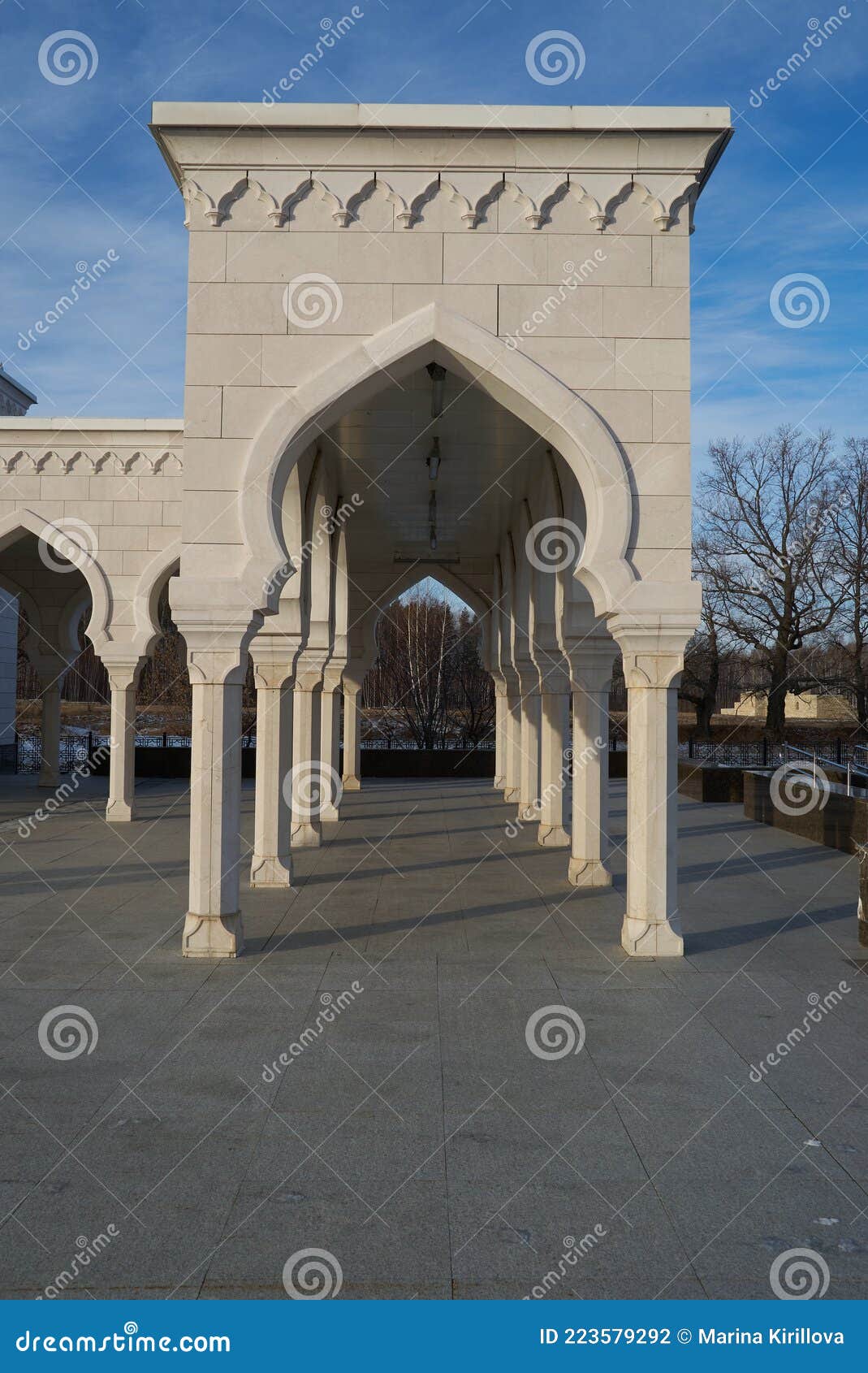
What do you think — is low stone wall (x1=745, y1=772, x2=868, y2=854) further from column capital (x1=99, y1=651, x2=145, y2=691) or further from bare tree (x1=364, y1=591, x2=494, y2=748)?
bare tree (x1=364, y1=591, x2=494, y2=748)

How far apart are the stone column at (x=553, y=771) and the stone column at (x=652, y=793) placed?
230 inches

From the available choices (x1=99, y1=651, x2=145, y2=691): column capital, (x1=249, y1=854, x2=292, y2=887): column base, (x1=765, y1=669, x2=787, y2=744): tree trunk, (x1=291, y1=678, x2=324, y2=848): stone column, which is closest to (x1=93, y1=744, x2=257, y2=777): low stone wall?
(x1=99, y1=651, x2=145, y2=691): column capital

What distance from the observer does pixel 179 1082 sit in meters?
5.27

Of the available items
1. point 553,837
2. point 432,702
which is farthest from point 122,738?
point 432,702

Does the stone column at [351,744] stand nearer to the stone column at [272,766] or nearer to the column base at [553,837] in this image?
the column base at [553,837]

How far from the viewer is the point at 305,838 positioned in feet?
44.7


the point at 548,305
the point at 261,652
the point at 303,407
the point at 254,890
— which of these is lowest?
the point at 254,890

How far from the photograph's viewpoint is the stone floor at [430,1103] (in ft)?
12.0

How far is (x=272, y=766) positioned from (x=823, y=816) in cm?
809

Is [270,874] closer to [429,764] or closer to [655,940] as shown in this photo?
[655,940]

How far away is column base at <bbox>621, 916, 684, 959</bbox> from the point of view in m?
7.70

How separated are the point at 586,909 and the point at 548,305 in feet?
16.9

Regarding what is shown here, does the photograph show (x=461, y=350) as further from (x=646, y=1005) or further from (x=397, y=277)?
(x=646, y=1005)

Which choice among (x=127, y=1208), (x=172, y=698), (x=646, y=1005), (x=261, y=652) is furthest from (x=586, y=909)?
(x=172, y=698)
